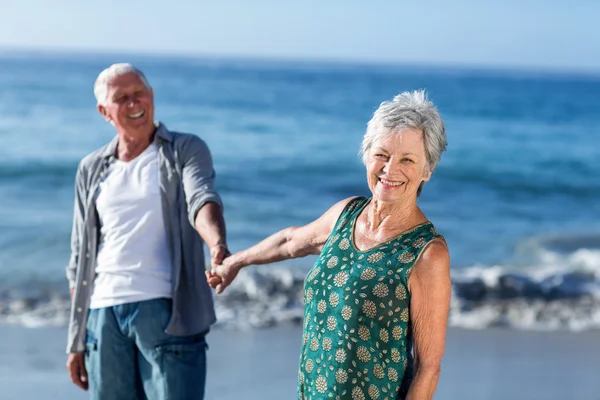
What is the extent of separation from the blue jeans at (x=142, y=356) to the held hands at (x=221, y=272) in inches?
8.4

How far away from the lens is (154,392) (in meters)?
3.18

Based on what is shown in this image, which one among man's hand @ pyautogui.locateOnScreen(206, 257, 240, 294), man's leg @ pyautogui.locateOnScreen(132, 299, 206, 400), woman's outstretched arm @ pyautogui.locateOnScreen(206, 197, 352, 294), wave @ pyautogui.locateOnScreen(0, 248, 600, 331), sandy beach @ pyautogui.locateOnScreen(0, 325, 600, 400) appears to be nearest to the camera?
woman's outstretched arm @ pyautogui.locateOnScreen(206, 197, 352, 294)

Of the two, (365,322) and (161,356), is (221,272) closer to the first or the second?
(161,356)

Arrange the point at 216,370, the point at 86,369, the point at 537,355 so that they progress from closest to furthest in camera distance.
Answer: the point at 86,369, the point at 216,370, the point at 537,355

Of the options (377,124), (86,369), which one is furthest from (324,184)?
(377,124)

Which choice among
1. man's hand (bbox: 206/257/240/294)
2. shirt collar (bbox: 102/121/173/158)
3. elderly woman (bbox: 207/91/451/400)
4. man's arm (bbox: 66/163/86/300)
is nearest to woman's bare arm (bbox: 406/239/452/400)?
elderly woman (bbox: 207/91/451/400)

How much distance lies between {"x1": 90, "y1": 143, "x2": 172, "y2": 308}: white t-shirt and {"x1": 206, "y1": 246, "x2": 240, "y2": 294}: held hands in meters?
0.20

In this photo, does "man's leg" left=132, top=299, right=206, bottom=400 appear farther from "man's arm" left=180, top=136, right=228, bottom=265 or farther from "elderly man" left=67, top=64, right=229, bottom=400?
"man's arm" left=180, top=136, right=228, bottom=265

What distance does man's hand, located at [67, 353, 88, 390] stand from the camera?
133 inches

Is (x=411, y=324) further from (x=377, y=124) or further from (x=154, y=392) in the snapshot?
(x=154, y=392)

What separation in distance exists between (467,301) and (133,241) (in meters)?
4.84

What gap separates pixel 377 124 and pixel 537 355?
164 inches

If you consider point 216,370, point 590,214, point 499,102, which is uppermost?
point 499,102

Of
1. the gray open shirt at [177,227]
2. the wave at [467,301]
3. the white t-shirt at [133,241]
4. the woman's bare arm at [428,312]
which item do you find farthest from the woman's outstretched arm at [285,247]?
the wave at [467,301]
